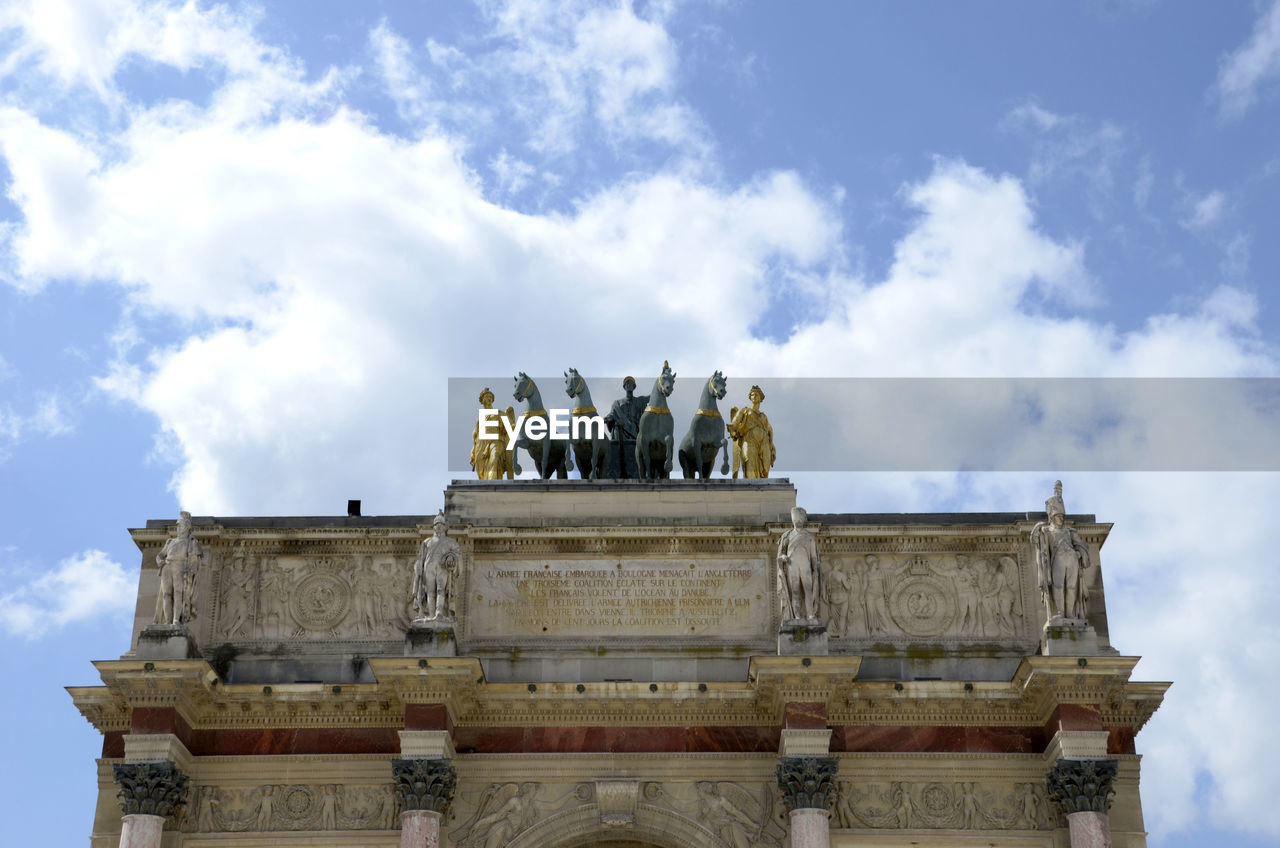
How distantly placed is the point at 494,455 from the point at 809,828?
9.72 metres

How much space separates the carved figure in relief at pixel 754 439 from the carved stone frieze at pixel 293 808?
29.9 feet

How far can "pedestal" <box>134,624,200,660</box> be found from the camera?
3045cm

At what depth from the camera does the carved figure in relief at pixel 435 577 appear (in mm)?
31000

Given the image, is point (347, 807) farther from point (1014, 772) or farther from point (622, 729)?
point (1014, 772)

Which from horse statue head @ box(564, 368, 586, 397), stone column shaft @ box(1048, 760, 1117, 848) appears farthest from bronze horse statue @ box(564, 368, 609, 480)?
stone column shaft @ box(1048, 760, 1117, 848)

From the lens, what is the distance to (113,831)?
99.6 feet

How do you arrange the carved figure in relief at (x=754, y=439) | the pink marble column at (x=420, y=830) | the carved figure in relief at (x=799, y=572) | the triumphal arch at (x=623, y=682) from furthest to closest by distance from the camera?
1. the carved figure in relief at (x=754, y=439)
2. the carved figure in relief at (x=799, y=572)
3. the triumphal arch at (x=623, y=682)
4. the pink marble column at (x=420, y=830)

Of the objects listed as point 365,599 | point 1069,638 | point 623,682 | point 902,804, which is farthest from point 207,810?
point 1069,638

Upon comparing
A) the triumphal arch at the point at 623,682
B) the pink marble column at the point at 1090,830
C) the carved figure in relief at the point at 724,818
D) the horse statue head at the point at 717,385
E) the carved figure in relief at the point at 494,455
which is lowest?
the pink marble column at the point at 1090,830

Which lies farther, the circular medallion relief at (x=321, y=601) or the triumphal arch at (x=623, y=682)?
the circular medallion relief at (x=321, y=601)

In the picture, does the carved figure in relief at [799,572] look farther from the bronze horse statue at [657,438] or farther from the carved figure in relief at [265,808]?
the carved figure in relief at [265,808]

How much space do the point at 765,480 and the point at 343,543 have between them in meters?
7.72

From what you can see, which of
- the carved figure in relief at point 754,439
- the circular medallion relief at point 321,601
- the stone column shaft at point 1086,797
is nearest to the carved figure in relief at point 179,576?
the circular medallion relief at point 321,601

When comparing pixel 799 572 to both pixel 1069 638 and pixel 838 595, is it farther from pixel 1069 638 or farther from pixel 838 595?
pixel 1069 638
